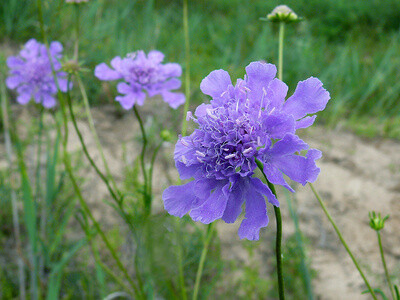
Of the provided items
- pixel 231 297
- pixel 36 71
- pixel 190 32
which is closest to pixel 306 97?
pixel 231 297

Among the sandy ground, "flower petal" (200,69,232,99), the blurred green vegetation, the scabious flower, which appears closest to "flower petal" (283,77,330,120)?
the scabious flower

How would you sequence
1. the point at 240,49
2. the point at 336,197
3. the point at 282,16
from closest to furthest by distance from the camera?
the point at 282,16, the point at 336,197, the point at 240,49

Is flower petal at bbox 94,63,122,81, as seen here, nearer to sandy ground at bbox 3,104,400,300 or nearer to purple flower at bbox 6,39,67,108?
purple flower at bbox 6,39,67,108

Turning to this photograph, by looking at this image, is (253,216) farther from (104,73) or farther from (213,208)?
(104,73)

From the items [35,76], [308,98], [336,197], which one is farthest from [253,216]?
[336,197]

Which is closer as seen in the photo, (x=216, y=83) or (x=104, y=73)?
(x=216, y=83)

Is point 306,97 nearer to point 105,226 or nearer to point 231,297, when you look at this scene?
point 231,297

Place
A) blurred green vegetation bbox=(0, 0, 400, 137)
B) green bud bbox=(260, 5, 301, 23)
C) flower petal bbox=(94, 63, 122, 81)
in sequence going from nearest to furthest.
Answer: green bud bbox=(260, 5, 301, 23) → flower petal bbox=(94, 63, 122, 81) → blurred green vegetation bbox=(0, 0, 400, 137)
